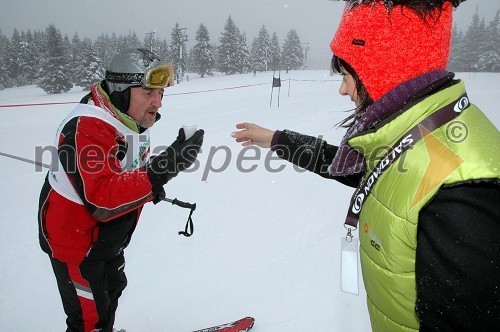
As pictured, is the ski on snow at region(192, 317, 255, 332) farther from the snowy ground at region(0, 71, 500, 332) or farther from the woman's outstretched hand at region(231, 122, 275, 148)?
the woman's outstretched hand at region(231, 122, 275, 148)

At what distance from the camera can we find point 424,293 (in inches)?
34.4

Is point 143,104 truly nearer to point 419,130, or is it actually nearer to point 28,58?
point 419,130

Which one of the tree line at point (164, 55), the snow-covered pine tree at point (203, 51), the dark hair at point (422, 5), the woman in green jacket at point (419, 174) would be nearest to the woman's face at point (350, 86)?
the woman in green jacket at point (419, 174)

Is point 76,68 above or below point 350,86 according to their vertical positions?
below

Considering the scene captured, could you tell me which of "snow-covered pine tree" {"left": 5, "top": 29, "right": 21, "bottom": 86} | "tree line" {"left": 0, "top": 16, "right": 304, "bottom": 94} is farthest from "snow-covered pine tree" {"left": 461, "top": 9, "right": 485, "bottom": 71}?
"snow-covered pine tree" {"left": 5, "top": 29, "right": 21, "bottom": 86}

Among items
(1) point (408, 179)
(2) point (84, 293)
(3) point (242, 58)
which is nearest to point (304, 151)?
(1) point (408, 179)

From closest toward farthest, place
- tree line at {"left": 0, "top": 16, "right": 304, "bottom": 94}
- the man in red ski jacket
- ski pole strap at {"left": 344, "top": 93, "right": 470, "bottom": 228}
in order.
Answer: ski pole strap at {"left": 344, "top": 93, "right": 470, "bottom": 228} → the man in red ski jacket → tree line at {"left": 0, "top": 16, "right": 304, "bottom": 94}

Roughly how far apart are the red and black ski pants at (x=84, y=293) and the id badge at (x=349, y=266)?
5.59 ft

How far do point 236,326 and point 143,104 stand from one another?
2.15m

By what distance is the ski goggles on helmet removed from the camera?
86.3 inches

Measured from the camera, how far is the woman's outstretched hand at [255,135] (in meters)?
2.06

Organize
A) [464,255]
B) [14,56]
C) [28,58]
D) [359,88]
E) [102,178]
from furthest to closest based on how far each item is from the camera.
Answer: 1. [14,56]
2. [28,58]
3. [102,178]
4. [359,88]
5. [464,255]

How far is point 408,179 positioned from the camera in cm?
91

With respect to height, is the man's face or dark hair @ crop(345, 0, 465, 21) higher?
dark hair @ crop(345, 0, 465, 21)
